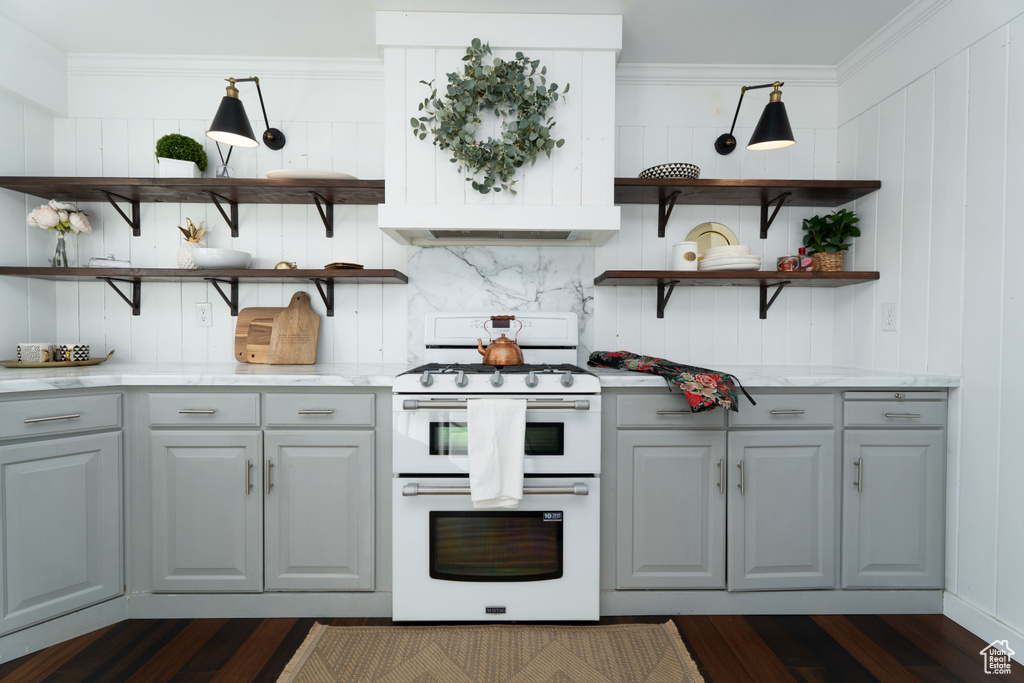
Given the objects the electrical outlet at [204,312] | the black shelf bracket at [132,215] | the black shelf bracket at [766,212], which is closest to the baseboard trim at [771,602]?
the black shelf bracket at [766,212]

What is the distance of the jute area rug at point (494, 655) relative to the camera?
1620 mm

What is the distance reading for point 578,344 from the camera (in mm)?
2588

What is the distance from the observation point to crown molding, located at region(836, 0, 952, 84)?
204 cm

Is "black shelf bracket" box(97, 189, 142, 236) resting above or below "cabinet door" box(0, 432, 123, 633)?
above

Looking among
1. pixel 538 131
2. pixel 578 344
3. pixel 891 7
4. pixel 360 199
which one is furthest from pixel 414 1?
pixel 891 7

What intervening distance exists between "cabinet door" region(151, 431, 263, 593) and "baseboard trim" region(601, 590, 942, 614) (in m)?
1.45

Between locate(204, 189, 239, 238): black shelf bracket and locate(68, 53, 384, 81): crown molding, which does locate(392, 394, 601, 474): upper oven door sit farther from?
locate(68, 53, 384, 81): crown molding

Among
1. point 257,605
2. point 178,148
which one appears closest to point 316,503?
point 257,605

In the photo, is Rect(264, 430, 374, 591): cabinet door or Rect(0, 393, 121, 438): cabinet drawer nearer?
A: Rect(0, 393, 121, 438): cabinet drawer

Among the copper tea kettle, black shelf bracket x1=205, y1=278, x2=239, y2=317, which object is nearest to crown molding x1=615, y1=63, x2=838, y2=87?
the copper tea kettle

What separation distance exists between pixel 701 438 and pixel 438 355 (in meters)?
1.24

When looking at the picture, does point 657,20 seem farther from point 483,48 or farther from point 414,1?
point 414,1

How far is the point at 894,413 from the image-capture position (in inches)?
78.0

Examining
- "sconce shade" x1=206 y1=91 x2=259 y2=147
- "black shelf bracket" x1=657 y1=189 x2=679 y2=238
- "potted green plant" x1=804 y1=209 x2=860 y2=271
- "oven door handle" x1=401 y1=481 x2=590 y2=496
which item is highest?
"sconce shade" x1=206 y1=91 x2=259 y2=147
